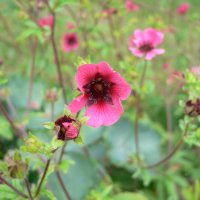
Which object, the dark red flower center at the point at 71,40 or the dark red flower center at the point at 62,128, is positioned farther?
the dark red flower center at the point at 71,40

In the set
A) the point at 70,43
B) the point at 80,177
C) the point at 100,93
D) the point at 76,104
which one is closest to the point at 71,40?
the point at 70,43

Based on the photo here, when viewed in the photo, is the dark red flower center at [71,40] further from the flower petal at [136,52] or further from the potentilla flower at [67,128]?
the potentilla flower at [67,128]

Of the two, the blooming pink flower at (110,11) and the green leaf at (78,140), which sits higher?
the blooming pink flower at (110,11)

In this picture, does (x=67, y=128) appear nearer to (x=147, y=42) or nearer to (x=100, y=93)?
(x=100, y=93)

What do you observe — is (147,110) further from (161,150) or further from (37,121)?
(37,121)

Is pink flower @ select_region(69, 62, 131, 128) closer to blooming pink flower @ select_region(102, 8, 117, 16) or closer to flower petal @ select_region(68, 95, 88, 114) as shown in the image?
flower petal @ select_region(68, 95, 88, 114)

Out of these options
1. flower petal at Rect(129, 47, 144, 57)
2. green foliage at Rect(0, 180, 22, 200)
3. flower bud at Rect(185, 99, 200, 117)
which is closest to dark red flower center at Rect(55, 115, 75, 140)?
green foliage at Rect(0, 180, 22, 200)

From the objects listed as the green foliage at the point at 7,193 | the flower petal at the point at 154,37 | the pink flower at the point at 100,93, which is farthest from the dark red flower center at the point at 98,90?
the flower petal at the point at 154,37

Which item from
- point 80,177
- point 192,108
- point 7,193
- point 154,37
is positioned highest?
point 154,37
